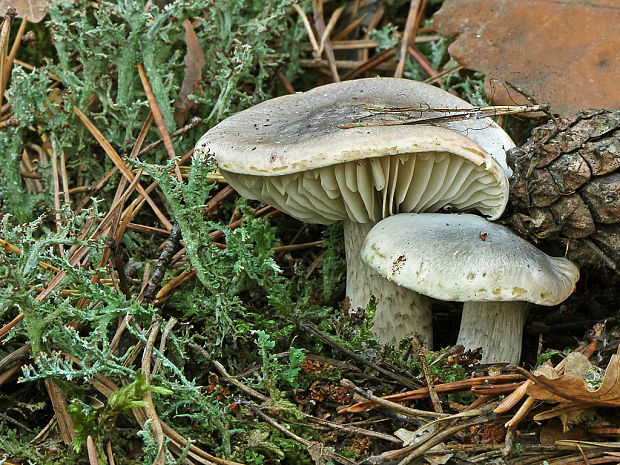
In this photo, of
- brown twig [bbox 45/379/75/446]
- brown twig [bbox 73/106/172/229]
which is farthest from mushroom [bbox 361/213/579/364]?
brown twig [bbox 45/379/75/446]

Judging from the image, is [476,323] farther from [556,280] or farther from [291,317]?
[291,317]

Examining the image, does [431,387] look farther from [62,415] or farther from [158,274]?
[62,415]

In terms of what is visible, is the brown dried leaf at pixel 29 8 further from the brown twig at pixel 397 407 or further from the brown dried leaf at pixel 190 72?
the brown twig at pixel 397 407

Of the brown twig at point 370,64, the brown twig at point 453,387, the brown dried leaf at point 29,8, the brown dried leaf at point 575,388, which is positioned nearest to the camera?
the brown dried leaf at point 575,388

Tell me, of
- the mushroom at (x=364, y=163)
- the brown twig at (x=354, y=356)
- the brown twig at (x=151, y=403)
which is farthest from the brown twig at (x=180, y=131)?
the brown twig at (x=354, y=356)

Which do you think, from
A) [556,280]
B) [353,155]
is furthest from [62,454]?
[556,280]

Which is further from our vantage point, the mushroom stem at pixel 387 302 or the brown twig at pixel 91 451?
the mushroom stem at pixel 387 302
